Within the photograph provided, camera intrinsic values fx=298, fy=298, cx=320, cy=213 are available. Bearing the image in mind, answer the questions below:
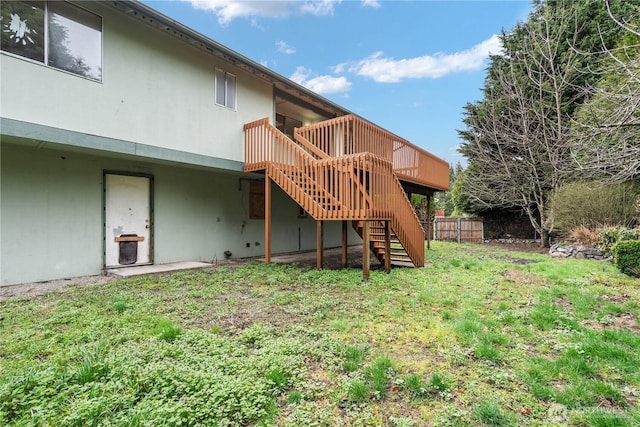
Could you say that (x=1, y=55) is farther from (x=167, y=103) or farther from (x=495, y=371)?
(x=495, y=371)

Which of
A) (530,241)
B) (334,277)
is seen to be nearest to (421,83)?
(530,241)

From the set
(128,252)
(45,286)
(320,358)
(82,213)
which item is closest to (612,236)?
(320,358)

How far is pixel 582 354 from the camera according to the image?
2857 mm

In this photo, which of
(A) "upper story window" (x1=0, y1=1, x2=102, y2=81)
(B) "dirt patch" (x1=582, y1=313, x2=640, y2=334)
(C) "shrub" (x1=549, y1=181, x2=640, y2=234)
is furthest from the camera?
(C) "shrub" (x1=549, y1=181, x2=640, y2=234)

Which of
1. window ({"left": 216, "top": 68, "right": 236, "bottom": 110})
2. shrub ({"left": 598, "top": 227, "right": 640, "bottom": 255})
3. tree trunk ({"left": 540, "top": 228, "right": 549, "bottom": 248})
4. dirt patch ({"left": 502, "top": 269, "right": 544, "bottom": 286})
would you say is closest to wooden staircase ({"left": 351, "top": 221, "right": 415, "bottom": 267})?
dirt patch ({"left": 502, "top": 269, "right": 544, "bottom": 286})

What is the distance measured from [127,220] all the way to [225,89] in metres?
4.22

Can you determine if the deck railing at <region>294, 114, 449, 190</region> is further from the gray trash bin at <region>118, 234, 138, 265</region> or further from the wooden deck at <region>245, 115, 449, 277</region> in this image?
the gray trash bin at <region>118, 234, 138, 265</region>

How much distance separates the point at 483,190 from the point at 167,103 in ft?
51.8

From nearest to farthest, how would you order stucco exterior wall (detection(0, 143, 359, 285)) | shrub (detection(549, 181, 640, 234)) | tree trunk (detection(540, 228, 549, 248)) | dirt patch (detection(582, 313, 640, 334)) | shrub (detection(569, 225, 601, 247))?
dirt patch (detection(582, 313, 640, 334)) → stucco exterior wall (detection(0, 143, 359, 285)) → shrub (detection(569, 225, 601, 247)) → shrub (detection(549, 181, 640, 234)) → tree trunk (detection(540, 228, 549, 248))

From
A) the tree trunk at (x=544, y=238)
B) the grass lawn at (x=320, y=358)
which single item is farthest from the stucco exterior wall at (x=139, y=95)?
the tree trunk at (x=544, y=238)

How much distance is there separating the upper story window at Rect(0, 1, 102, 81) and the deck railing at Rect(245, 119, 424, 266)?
144 inches

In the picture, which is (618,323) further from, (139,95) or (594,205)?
(594,205)

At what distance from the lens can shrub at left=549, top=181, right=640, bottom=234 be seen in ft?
32.7

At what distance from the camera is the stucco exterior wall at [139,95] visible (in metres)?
4.95
